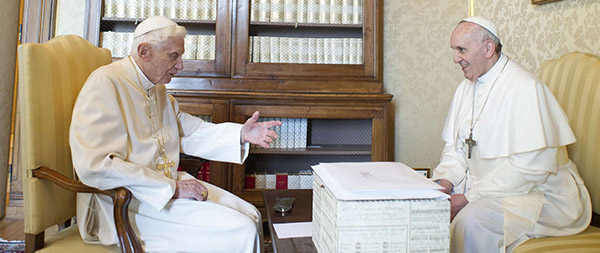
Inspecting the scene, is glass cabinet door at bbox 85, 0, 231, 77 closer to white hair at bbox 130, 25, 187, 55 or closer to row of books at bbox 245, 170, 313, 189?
row of books at bbox 245, 170, 313, 189

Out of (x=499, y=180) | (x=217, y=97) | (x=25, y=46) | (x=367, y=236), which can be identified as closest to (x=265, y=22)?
(x=217, y=97)

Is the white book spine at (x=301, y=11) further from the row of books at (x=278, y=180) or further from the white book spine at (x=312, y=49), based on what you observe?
the row of books at (x=278, y=180)

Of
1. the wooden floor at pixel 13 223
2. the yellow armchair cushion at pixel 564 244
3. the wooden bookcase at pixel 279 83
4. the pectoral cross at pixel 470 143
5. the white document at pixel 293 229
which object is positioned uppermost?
the wooden bookcase at pixel 279 83

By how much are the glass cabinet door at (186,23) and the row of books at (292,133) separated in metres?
0.62

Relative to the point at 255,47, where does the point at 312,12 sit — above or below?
above

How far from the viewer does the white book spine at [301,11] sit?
3.60 meters

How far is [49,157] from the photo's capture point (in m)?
1.79

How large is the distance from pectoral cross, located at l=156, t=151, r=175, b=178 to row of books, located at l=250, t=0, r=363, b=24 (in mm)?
1733

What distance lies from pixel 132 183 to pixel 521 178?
1.57m

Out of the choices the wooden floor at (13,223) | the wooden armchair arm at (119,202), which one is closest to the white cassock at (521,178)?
the wooden armchair arm at (119,202)

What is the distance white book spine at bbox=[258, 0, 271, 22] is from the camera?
3.55 metres

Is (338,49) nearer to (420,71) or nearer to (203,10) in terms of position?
(420,71)

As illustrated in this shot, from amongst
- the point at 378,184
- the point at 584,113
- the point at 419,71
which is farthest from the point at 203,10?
the point at 378,184

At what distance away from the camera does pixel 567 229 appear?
187 centimetres
